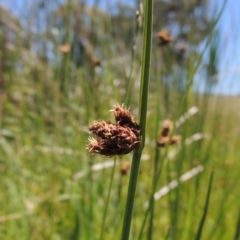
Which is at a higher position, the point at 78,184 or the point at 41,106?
the point at 41,106

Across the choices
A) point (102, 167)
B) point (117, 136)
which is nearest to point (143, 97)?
point (117, 136)

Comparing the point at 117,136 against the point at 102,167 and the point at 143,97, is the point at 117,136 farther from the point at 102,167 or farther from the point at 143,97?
the point at 102,167

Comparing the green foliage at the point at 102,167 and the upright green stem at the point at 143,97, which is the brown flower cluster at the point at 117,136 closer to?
the upright green stem at the point at 143,97

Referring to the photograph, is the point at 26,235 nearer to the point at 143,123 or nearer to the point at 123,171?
the point at 123,171

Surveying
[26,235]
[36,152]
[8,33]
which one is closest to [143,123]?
[26,235]

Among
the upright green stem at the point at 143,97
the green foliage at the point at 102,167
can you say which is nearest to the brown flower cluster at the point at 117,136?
the upright green stem at the point at 143,97

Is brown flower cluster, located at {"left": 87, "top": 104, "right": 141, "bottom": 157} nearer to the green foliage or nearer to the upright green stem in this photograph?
the upright green stem

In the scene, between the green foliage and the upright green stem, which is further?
the green foliage

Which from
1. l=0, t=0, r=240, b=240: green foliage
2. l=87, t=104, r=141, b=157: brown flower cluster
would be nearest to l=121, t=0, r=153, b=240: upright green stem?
l=87, t=104, r=141, b=157: brown flower cluster

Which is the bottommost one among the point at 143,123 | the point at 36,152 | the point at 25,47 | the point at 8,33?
the point at 36,152
